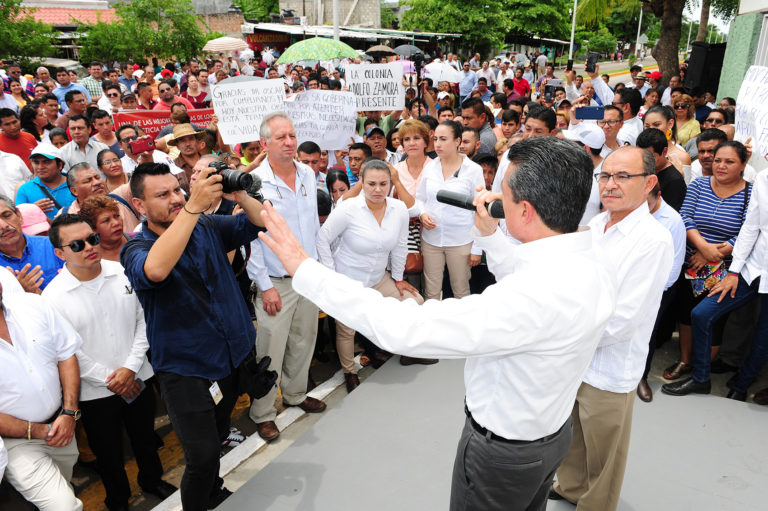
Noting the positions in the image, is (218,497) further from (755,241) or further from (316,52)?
(316,52)

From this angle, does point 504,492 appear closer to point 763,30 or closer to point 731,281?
point 731,281

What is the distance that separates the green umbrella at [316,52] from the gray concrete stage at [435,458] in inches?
332

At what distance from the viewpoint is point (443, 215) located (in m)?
4.72

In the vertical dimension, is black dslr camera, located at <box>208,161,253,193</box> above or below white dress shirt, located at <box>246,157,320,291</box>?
above

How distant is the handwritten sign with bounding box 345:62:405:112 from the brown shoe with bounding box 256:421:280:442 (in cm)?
421

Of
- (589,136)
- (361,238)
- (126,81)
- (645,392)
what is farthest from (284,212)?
(126,81)

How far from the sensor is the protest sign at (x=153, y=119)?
687 centimetres

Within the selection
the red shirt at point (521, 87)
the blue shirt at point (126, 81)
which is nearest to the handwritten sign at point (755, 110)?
the red shirt at point (521, 87)

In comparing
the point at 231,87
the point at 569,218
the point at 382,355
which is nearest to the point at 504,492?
the point at 569,218

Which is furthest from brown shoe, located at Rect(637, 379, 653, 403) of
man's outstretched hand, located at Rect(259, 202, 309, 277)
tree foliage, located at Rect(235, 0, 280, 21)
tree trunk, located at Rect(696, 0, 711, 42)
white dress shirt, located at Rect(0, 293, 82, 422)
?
tree foliage, located at Rect(235, 0, 280, 21)

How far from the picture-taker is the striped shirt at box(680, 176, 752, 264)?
4086mm

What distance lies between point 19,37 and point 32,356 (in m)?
20.1

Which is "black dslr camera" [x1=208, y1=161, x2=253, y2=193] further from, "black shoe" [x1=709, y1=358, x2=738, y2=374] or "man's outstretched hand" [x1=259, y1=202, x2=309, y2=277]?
"black shoe" [x1=709, y1=358, x2=738, y2=374]

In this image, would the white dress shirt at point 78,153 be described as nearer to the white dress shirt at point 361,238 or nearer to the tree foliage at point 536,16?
the white dress shirt at point 361,238
